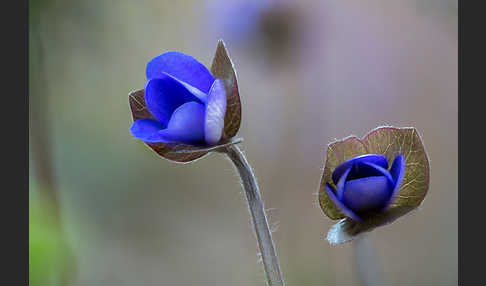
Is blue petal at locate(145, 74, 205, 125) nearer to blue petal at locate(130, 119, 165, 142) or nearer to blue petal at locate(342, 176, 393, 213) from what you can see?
blue petal at locate(130, 119, 165, 142)

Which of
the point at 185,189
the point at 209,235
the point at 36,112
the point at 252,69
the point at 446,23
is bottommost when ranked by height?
the point at 209,235

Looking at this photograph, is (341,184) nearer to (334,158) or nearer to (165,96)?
(334,158)

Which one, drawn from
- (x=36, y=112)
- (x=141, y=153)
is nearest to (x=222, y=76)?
(x=36, y=112)

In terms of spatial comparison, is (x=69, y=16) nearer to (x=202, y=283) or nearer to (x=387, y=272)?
(x=202, y=283)

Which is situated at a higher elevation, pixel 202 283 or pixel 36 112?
pixel 36 112

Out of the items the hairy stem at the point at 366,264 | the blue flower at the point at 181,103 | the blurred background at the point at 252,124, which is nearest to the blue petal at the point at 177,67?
the blue flower at the point at 181,103

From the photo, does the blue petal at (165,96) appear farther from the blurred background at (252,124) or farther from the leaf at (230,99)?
the blurred background at (252,124)

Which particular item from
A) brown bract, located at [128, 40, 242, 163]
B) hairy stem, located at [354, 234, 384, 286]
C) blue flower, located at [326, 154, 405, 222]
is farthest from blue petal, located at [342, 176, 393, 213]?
hairy stem, located at [354, 234, 384, 286]
